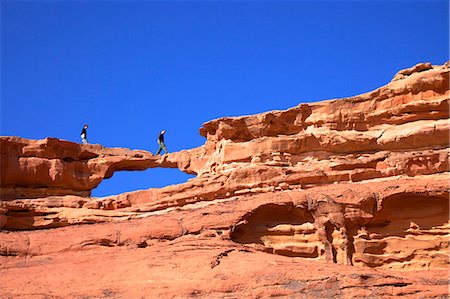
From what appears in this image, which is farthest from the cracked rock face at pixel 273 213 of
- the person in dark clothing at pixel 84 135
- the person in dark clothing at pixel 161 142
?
the person in dark clothing at pixel 161 142

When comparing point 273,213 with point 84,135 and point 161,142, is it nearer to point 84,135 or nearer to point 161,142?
point 161,142

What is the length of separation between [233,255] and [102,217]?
25.3 ft

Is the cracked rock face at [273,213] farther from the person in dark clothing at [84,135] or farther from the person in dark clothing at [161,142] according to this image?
the person in dark clothing at [161,142]

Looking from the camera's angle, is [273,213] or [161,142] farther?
[161,142]

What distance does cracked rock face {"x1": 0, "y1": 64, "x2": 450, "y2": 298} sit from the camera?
1941 centimetres

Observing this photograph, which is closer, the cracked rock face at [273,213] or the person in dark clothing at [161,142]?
the cracked rock face at [273,213]

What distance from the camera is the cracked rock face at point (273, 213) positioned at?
19.4 m

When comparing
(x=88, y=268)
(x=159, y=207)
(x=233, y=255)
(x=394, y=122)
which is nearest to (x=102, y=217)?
(x=159, y=207)

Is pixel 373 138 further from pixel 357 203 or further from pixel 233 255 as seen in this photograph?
pixel 233 255

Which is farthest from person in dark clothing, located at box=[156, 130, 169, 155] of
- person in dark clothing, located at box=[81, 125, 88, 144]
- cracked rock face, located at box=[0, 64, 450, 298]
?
cracked rock face, located at box=[0, 64, 450, 298]

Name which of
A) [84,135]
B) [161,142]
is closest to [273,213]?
[161,142]

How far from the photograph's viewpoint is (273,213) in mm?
23578

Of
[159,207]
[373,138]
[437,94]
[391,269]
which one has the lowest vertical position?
[391,269]

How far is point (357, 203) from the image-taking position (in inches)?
907
